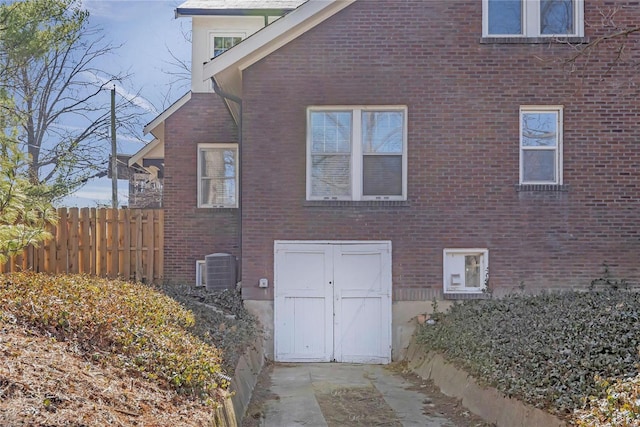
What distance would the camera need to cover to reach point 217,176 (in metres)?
13.1

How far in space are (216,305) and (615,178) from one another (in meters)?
7.20

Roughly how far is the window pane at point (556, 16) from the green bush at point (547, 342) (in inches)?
180

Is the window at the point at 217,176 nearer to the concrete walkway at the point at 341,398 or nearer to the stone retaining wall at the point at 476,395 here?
the concrete walkway at the point at 341,398

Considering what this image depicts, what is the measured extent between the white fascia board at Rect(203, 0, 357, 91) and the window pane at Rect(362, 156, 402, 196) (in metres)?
2.59

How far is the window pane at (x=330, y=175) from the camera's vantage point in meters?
9.96

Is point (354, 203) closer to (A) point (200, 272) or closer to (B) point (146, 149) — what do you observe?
(A) point (200, 272)

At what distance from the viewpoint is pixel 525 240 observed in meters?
9.92

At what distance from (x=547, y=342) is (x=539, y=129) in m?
4.94

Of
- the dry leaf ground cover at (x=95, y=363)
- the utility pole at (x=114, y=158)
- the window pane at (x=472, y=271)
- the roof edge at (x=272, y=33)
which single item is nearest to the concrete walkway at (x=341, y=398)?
the dry leaf ground cover at (x=95, y=363)

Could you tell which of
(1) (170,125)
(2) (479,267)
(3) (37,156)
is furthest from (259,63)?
(3) (37,156)

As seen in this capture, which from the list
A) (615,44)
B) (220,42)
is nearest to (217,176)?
(220,42)

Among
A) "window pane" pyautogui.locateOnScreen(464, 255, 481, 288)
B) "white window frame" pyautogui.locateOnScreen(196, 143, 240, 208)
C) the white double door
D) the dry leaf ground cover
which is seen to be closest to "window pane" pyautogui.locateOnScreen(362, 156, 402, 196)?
the white double door

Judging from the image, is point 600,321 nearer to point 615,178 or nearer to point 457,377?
point 457,377

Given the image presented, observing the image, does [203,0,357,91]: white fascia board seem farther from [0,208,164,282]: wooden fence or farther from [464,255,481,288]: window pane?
[464,255,481,288]: window pane
